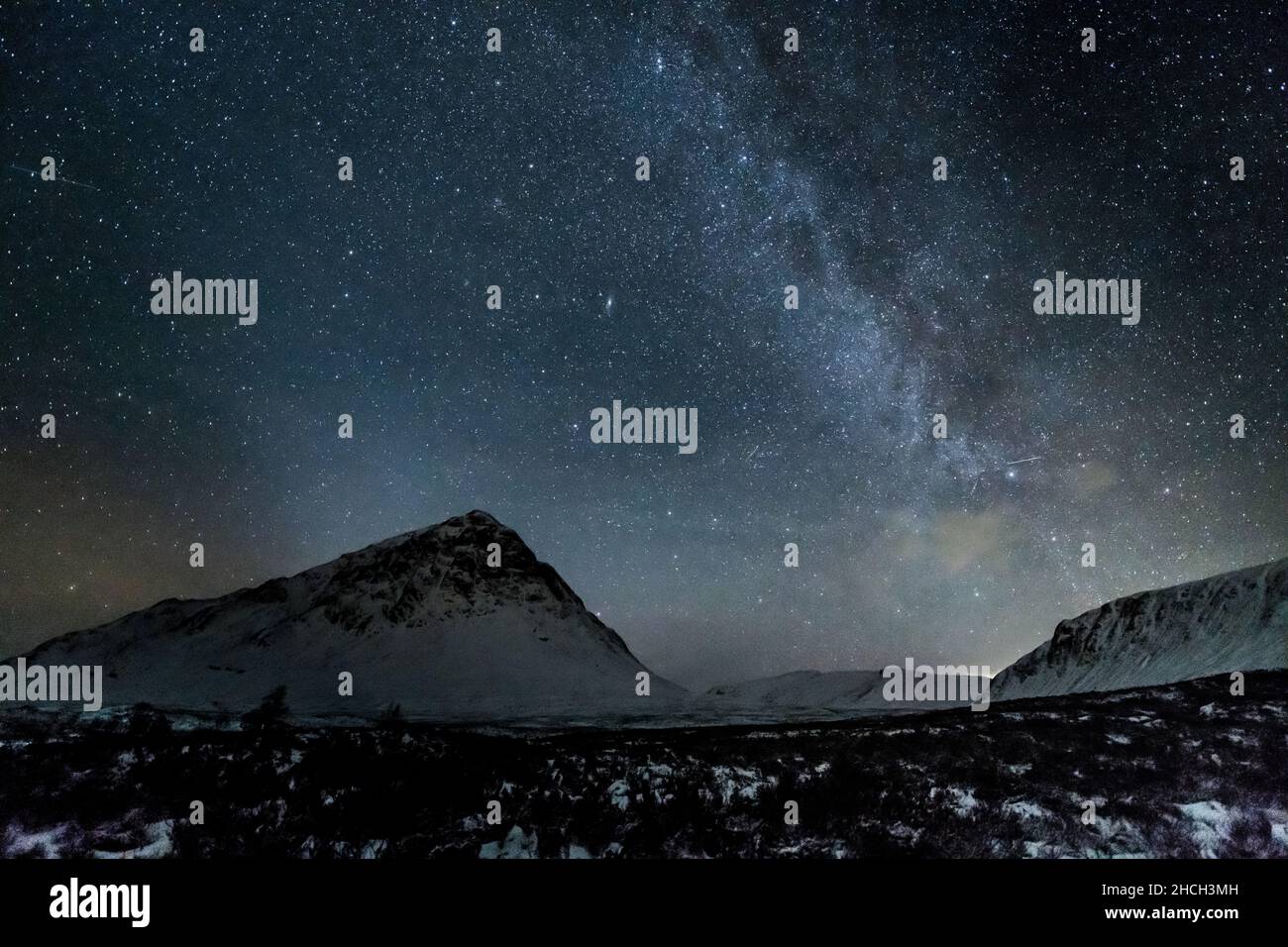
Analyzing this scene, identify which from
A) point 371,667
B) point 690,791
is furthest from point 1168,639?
point 371,667

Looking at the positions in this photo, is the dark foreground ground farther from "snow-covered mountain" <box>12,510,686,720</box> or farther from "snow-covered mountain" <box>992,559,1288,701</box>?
"snow-covered mountain" <box>12,510,686,720</box>

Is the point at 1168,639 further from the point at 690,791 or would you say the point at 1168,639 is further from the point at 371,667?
the point at 371,667

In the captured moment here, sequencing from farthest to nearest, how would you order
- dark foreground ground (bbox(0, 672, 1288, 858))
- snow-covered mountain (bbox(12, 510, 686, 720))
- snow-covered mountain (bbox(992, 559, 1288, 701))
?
snow-covered mountain (bbox(12, 510, 686, 720)), snow-covered mountain (bbox(992, 559, 1288, 701)), dark foreground ground (bbox(0, 672, 1288, 858))

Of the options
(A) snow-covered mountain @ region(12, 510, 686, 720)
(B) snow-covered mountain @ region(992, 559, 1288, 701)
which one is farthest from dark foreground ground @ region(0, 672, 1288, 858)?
(A) snow-covered mountain @ region(12, 510, 686, 720)

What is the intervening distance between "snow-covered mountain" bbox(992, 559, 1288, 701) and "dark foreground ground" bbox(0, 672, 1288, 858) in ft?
115

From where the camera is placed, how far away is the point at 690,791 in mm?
30062

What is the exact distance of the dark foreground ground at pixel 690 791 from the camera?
26859 millimetres

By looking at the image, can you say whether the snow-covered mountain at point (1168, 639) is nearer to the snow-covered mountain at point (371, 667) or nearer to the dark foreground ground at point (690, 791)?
the dark foreground ground at point (690, 791)

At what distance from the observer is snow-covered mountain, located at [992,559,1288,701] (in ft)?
228
